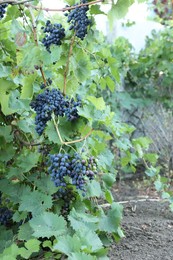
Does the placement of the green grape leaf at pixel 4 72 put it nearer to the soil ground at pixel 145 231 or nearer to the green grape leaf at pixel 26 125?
the green grape leaf at pixel 26 125

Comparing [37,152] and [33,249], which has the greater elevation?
[37,152]

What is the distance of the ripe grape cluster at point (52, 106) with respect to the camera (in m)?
2.10

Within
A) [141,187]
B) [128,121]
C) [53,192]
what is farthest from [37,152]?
[128,121]

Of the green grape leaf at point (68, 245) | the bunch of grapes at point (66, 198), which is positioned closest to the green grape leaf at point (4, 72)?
the bunch of grapes at point (66, 198)

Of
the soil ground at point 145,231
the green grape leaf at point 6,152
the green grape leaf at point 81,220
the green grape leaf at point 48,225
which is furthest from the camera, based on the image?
the soil ground at point 145,231

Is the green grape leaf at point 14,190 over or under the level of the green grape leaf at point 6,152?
under

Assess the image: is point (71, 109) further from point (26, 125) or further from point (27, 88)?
point (26, 125)

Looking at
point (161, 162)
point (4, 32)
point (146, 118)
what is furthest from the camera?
point (146, 118)

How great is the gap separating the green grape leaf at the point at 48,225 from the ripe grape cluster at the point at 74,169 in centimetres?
14

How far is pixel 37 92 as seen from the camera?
239 centimetres

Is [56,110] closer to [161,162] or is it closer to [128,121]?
[161,162]

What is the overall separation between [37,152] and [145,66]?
3.79m

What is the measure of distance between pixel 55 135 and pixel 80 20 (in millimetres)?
480

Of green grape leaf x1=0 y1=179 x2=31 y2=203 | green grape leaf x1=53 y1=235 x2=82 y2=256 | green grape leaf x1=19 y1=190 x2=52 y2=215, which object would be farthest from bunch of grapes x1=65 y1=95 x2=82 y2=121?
green grape leaf x1=53 y1=235 x2=82 y2=256
